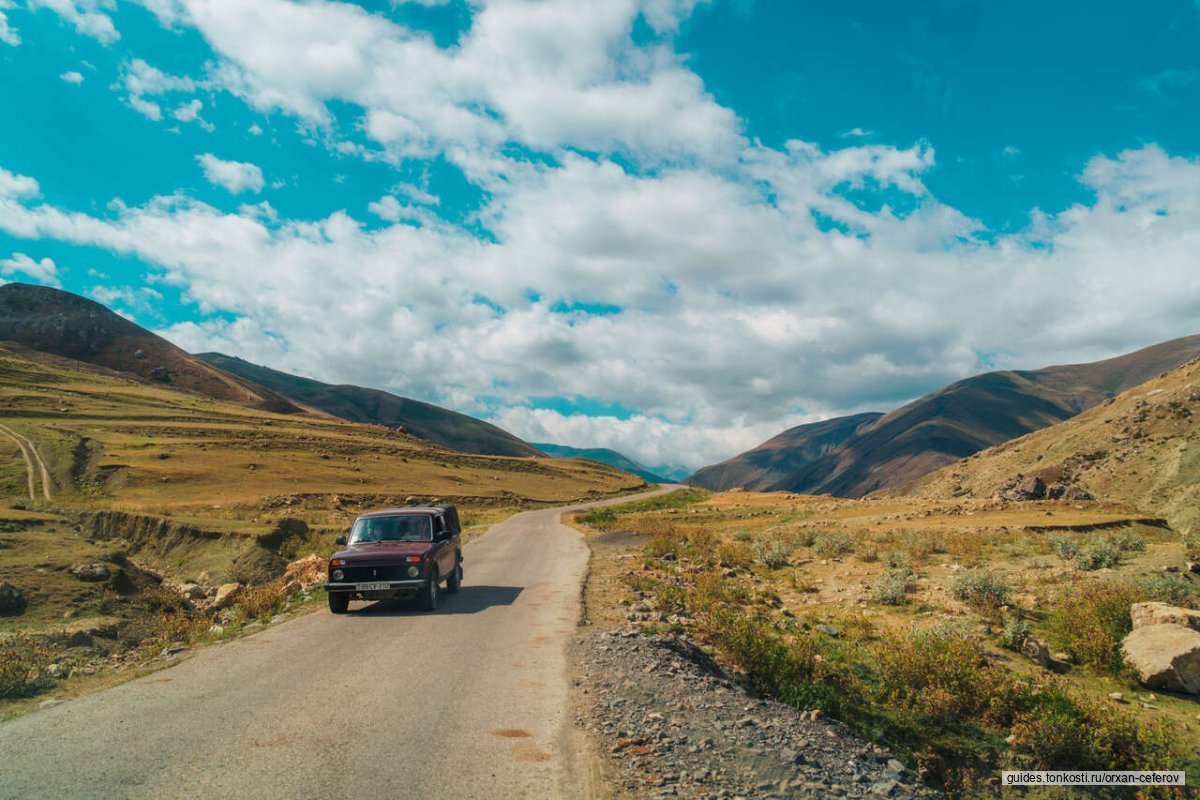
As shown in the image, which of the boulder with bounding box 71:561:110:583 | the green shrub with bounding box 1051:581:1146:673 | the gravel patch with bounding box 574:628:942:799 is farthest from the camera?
the boulder with bounding box 71:561:110:583

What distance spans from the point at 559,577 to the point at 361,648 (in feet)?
33.5

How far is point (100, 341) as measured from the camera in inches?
7219

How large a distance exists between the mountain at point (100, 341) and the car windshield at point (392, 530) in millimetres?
170796

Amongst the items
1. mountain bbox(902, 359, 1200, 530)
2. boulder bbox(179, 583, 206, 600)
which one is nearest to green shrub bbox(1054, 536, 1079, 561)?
mountain bbox(902, 359, 1200, 530)

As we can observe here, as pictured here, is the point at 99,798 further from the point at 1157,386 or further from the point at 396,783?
the point at 1157,386

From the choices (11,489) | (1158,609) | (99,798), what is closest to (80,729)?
(99,798)

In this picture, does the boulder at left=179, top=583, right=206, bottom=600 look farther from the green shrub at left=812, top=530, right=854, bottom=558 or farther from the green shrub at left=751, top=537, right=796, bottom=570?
the green shrub at left=812, top=530, right=854, bottom=558

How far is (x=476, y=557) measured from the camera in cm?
2658

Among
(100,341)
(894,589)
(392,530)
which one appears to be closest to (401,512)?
(392,530)

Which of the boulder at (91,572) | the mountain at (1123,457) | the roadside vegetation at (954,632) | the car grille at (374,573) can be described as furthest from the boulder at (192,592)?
the mountain at (1123,457)

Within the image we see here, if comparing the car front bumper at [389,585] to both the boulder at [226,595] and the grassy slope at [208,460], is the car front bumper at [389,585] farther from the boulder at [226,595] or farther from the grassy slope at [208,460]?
the grassy slope at [208,460]

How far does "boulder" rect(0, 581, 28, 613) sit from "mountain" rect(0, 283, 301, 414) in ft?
556

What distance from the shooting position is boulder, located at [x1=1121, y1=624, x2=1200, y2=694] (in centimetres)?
930

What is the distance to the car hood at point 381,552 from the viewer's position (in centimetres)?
1409
